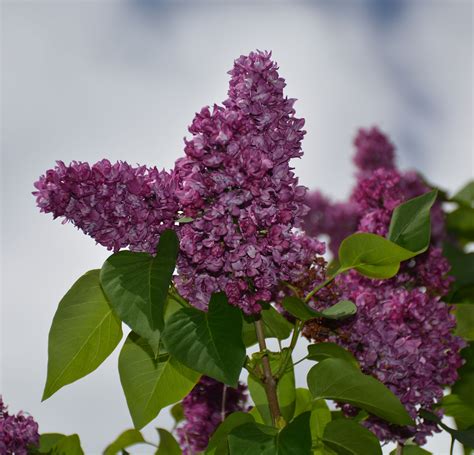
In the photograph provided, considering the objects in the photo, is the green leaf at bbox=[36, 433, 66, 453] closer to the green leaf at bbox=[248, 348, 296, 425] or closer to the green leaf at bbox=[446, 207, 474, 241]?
the green leaf at bbox=[248, 348, 296, 425]

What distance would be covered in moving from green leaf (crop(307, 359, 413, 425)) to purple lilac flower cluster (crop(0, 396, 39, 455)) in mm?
889

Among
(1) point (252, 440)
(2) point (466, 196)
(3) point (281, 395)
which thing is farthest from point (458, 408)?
(2) point (466, 196)

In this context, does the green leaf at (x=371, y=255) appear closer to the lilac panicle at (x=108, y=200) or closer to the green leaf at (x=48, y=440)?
the lilac panicle at (x=108, y=200)

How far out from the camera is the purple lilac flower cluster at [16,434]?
227 cm

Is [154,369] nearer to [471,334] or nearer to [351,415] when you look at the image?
[351,415]

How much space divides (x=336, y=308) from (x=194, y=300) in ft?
1.36

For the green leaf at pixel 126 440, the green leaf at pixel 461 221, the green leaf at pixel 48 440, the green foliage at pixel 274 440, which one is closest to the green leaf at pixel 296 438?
the green foliage at pixel 274 440

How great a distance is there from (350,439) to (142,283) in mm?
742

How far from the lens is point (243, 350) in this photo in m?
1.77

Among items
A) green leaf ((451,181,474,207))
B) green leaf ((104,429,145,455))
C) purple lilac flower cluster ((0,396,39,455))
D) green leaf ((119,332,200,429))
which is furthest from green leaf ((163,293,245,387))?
green leaf ((451,181,474,207))

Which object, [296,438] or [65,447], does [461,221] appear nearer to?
[65,447]

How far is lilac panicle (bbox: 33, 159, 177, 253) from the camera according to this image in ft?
5.83

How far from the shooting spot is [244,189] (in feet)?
5.80

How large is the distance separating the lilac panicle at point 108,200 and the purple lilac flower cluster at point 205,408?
3.48 ft
